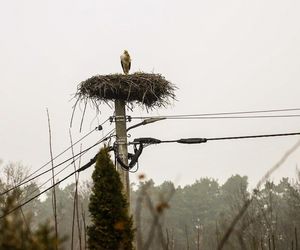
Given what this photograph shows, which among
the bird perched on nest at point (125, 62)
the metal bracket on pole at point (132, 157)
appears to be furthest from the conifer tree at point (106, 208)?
the bird perched on nest at point (125, 62)

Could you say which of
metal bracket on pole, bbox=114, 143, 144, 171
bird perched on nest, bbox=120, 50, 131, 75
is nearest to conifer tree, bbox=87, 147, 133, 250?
metal bracket on pole, bbox=114, 143, 144, 171

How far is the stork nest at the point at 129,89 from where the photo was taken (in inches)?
314

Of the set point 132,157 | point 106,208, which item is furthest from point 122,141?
point 106,208

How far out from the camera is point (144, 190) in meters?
1.41

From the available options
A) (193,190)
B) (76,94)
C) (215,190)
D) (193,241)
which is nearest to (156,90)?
(76,94)

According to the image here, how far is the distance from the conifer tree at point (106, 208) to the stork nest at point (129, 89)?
125 centimetres

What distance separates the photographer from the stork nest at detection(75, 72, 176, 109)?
26.1 feet

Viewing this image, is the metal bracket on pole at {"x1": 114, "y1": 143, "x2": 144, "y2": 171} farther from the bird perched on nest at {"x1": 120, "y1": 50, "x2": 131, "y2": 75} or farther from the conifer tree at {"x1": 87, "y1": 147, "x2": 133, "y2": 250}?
the bird perched on nest at {"x1": 120, "y1": 50, "x2": 131, "y2": 75}

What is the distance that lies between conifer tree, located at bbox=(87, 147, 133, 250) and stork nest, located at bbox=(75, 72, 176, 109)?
1.25m

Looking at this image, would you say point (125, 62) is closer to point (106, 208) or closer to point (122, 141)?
point (122, 141)

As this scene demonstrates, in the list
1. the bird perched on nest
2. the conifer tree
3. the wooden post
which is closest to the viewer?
the conifer tree

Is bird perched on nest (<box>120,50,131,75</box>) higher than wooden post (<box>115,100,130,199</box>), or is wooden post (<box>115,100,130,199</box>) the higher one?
bird perched on nest (<box>120,50,131,75</box>)

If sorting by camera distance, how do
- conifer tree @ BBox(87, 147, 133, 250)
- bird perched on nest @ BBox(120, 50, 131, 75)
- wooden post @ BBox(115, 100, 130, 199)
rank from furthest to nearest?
bird perched on nest @ BBox(120, 50, 131, 75)
wooden post @ BBox(115, 100, 130, 199)
conifer tree @ BBox(87, 147, 133, 250)

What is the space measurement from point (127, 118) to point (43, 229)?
6.35 m
